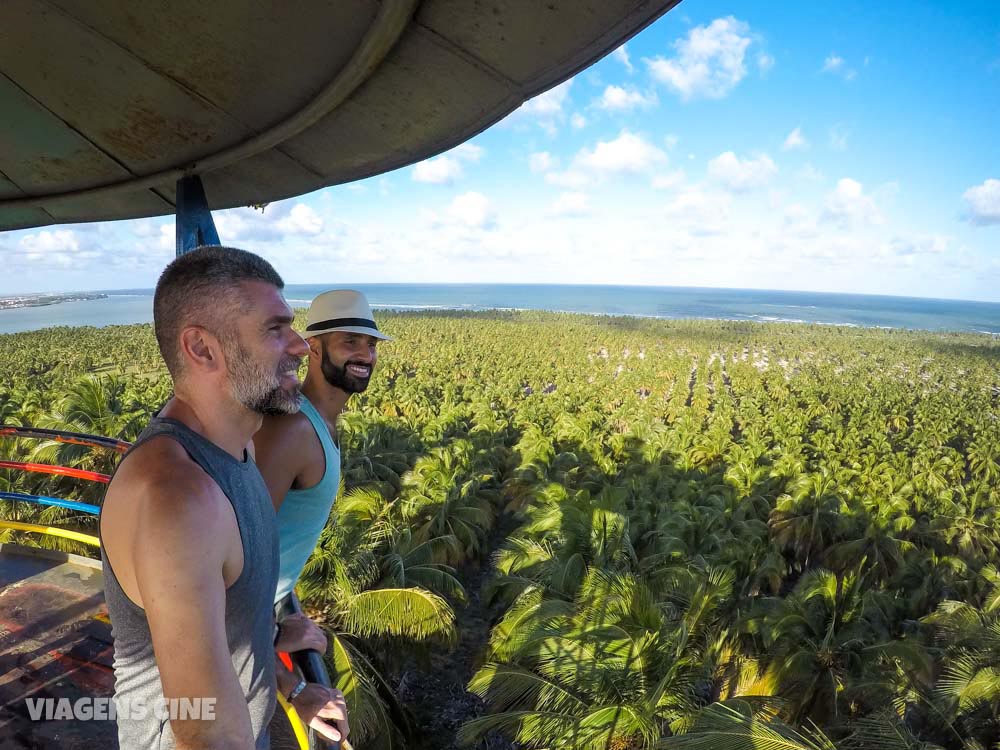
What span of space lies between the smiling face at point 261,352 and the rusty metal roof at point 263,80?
907 millimetres

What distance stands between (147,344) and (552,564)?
271ft

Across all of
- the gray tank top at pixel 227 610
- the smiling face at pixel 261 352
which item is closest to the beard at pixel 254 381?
the smiling face at pixel 261 352

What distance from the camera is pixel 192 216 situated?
8.77ft

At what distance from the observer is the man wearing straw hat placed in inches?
80.5

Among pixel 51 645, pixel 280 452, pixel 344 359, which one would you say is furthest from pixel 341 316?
pixel 51 645

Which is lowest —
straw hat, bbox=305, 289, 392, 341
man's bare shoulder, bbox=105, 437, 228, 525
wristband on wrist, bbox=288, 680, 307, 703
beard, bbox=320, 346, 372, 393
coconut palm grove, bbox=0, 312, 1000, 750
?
coconut palm grove, bbox=0, 312, 1000, 750

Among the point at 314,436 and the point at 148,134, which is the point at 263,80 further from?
the point at 314,436

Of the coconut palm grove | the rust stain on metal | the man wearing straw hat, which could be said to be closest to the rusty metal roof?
the rust stain on metal

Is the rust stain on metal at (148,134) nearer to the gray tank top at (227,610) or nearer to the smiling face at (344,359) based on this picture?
the smiling face at (344,359)

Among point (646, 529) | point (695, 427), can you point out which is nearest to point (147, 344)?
point (695, 427)

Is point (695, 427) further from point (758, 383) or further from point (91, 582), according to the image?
point (91, 582)

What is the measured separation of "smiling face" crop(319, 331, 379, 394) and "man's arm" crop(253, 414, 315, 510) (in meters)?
0.48

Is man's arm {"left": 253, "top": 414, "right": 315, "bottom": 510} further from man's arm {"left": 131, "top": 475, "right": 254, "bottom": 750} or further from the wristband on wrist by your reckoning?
man's arm {"left": 131, "top": 475, "right": 254, "bottom": 750}

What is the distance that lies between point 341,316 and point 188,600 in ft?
5.23
